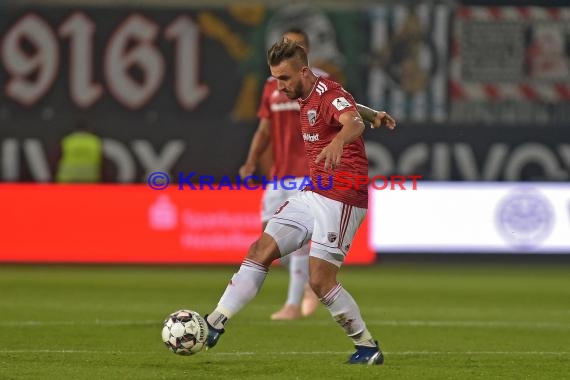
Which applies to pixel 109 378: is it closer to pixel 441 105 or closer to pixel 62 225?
pixel 62 225

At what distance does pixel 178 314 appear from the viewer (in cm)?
734

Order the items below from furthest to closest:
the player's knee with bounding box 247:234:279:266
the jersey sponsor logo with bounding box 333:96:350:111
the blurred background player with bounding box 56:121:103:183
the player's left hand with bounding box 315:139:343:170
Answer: the blurred background player with bounding box 56:121:103:183, the player's knee with bounding box 247:234:279:266, the jersey sponsor logo with bounding box 333:96:350:111, the player's left hand with bounding box 315:139:343:170

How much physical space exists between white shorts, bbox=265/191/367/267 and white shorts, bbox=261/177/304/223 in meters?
2.63

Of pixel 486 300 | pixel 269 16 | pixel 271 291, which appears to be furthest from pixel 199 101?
pixel 486 300

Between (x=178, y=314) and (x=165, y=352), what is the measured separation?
1.02m

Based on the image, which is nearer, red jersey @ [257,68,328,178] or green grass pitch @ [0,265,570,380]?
green grass pitch @ [0,265,570,380]

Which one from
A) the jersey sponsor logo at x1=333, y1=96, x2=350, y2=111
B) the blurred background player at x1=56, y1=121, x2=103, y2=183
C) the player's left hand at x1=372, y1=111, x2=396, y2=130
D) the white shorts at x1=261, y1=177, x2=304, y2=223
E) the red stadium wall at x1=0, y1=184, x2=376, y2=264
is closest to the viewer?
the jersey sponsor logo at x1=333, y1=96, x2=350, y2=111

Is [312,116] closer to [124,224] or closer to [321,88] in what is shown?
[321,88]

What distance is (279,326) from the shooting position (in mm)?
10055

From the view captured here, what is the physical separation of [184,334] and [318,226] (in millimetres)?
1022

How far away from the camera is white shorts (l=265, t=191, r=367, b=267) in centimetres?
753

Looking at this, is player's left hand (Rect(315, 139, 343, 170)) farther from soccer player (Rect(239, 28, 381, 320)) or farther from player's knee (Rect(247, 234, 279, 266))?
soccer player (Rect(239, 28, 381, 320))

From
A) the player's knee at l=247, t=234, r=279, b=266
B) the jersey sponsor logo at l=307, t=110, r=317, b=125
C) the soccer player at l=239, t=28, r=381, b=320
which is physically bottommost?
the player's knee at l=247, t=234, r=279, b=266

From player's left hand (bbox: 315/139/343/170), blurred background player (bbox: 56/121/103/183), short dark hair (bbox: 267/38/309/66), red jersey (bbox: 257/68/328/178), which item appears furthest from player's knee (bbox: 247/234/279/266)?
blurred background player (bbox: 56/121/103/183)
